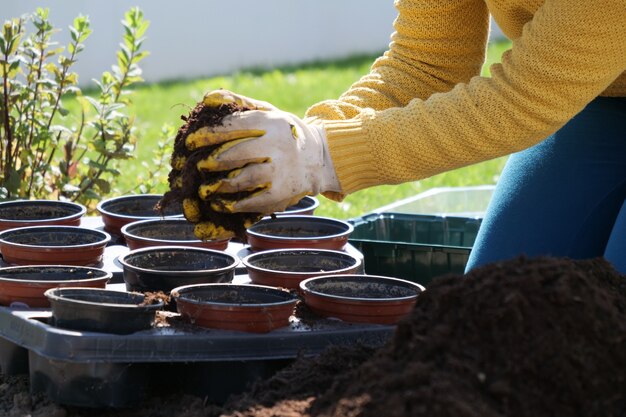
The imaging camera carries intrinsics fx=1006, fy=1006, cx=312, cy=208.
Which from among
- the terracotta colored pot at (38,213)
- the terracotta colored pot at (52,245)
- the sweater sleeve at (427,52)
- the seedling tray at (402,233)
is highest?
the sweater sleeve at (427,52)

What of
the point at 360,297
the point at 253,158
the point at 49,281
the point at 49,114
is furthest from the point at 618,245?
the point at 49,114

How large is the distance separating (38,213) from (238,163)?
1132 mm

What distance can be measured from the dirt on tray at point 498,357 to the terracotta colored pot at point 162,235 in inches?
37.9

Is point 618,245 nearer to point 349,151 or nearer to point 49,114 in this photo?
point 349,151

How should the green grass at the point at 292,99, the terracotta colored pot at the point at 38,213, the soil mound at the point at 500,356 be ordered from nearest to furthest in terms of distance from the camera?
the soil mound at the point at 500,356 → the terracotta colored pot at the point at 38,213 → the green grass at the point at 292,99

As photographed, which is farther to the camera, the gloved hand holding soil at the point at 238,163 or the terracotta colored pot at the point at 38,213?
the terracotta colored pot at the point at 38,213

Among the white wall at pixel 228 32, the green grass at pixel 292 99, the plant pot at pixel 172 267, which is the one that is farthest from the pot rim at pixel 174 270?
the white wall at pixel 228 32

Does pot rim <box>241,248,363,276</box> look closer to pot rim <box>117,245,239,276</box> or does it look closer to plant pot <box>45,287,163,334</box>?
pot rim <box>117,245,239,276</box>

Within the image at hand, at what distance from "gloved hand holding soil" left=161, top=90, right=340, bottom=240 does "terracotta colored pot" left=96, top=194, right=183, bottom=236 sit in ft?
2.72

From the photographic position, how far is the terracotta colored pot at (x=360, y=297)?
212cm

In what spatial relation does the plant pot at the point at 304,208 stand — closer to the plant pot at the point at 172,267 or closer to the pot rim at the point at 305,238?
the pot rim at the point at 305,238

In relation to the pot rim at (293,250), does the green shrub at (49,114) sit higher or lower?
higher

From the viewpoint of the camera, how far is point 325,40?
1014 centimetres

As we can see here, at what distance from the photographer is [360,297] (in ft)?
7.45
